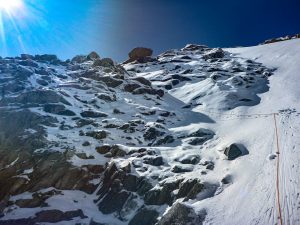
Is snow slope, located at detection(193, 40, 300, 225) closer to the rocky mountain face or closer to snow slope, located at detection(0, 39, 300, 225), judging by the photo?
snow slope, located at detection(0, 39, 300, 225)

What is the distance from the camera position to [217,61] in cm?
8925

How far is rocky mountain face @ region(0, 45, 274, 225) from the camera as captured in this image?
99.2ft

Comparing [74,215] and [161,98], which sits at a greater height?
[161,98]

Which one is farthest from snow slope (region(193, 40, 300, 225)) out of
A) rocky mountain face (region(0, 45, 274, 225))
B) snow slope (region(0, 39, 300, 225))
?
rocky mountain face (region(0, 45, 274, 225))

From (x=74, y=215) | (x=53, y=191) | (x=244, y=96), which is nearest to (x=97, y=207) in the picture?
(x=74, y=215)

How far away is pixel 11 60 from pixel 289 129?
61797mm

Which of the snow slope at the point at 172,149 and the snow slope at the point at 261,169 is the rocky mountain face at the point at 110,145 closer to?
the snow slope at the point at 172,149

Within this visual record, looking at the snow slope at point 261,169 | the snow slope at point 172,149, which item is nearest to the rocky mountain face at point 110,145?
the snow slope at point 172,149

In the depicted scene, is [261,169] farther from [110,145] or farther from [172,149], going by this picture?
[110,145]

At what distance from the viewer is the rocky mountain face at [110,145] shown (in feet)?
99.2

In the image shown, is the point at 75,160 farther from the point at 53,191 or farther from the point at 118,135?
the point at 118,135

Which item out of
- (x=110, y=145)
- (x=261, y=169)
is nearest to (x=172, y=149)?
(x=110, y=145)

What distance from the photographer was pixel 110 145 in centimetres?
4019

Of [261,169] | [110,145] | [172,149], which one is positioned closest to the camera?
[261,169]
